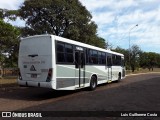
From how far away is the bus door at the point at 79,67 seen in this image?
648 inches

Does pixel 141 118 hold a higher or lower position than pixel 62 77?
lower

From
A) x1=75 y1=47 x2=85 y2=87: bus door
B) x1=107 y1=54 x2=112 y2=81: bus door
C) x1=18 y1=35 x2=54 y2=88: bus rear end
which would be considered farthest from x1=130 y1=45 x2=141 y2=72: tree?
x1=18 y1=35 x2=54 y2=88: bus rear end

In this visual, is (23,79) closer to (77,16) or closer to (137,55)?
(77,16)

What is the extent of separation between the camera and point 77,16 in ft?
116

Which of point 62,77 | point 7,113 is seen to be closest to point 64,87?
point 62,77

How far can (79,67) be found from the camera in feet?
55.2

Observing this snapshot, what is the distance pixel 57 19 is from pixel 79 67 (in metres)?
19.2

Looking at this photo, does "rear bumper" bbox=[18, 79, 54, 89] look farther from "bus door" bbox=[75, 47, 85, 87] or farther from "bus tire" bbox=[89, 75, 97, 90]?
"bus tire" bbox=[89, 75, 97, 90]

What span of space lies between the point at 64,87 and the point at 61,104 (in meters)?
2.57

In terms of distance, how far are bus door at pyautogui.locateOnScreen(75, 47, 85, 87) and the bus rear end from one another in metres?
2.61

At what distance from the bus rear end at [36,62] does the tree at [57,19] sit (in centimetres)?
1937

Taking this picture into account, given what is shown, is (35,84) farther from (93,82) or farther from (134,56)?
(134,56)

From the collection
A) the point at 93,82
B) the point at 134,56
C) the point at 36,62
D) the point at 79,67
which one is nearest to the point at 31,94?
the point at 36,62

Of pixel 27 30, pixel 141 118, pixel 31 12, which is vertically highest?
pixel 31 12
